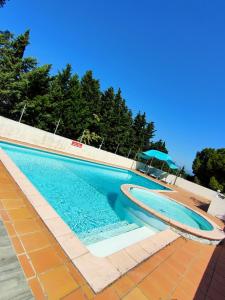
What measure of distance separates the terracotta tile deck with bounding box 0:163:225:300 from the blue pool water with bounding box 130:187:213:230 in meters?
3.86

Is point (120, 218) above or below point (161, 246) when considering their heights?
below

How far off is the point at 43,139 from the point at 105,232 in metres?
8.97

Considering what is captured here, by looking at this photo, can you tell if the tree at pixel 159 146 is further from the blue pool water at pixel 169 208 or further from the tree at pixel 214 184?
the blue pool water at pixel 169 208

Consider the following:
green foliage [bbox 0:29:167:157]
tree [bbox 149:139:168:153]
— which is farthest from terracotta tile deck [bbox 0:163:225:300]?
tree [bbox 149:139:168:153]

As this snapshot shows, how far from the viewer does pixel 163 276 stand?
9.14 ft

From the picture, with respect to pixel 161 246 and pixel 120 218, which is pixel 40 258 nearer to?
pixel 161 246

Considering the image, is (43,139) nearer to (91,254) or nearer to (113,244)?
(113,244)

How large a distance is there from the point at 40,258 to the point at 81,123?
54.5ft

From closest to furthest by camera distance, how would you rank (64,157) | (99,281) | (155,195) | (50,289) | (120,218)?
(50,289) < (99,281) < (120,218) < (155,195) < (64,157)

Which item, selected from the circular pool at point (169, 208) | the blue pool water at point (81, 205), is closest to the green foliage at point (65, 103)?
the blue pool water at point (81, 205)

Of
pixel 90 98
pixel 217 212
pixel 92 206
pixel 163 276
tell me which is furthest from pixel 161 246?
pixel 90 98

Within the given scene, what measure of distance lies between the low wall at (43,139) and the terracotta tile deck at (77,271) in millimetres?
7113

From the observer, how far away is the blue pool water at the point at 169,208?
25.3 ft

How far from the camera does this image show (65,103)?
16438 mm
